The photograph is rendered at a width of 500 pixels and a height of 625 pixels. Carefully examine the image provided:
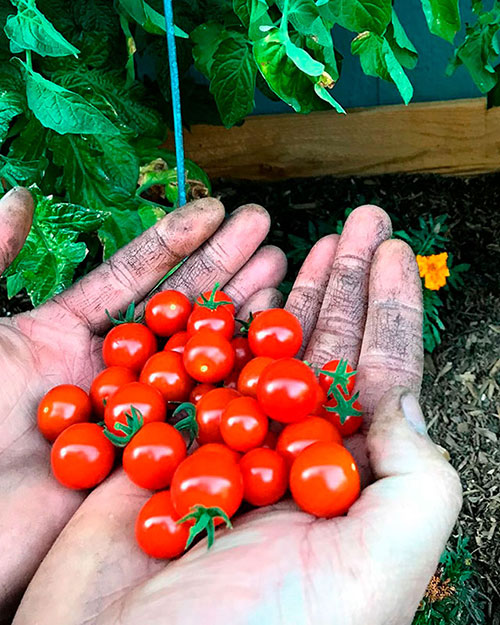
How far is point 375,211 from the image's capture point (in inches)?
65.1

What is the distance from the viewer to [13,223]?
1.42 metres

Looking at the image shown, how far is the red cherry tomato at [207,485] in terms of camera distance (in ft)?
3.48

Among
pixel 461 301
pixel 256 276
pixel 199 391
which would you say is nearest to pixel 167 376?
pixel 199 391

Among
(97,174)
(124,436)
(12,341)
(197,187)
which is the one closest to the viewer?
(124,436)

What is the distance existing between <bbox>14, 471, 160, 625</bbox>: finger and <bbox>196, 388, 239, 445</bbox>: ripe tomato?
145mm

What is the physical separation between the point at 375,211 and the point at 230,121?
424 millimetres

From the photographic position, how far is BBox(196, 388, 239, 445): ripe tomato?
4.17 ft

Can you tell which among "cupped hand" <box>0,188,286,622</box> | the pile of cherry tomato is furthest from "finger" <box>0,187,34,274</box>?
the pile of cherry tomato

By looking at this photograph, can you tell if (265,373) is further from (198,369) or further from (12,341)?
(12,341)

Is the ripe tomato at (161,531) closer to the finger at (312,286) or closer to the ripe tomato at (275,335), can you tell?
the ripe tomato at (275,335)

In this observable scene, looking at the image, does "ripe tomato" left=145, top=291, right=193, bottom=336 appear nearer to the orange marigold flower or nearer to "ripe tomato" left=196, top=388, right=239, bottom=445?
"ripe tomato" left=196, top=388, right=239, bottom=445

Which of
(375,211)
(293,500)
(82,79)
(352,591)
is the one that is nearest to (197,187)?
(82,79)

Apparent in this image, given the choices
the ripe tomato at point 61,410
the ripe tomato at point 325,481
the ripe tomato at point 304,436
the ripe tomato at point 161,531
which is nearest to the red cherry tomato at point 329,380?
the ripe tomato at point 304,436

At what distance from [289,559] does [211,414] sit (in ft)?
1.14
